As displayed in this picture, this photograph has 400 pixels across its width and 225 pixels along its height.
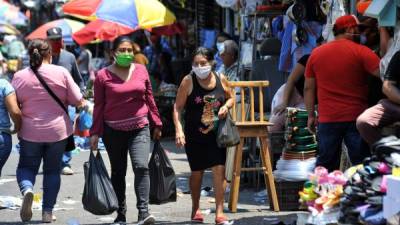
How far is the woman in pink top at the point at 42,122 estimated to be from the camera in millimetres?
10070

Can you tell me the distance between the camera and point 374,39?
31.6 feet

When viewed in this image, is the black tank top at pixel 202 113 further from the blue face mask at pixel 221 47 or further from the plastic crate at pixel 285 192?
the blue face mask at pixel 221 47

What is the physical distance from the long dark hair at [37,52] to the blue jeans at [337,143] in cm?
294

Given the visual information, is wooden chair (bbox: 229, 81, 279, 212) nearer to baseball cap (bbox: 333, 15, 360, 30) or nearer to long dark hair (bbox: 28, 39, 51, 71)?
baseball cap (bbox: 333, 15, 360, 30)

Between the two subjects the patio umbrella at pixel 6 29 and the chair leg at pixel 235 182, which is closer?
the chair leg at pixel 235 182

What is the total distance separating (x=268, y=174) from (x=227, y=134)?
1161mm

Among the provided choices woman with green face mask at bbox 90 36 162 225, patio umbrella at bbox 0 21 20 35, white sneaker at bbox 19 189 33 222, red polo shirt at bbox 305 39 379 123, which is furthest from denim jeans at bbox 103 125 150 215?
patio umbrella at bbox 0 21 20 35

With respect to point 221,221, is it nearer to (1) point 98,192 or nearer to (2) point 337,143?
(1) point 98,192

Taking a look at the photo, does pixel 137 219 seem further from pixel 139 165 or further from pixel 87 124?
pixel 87 124

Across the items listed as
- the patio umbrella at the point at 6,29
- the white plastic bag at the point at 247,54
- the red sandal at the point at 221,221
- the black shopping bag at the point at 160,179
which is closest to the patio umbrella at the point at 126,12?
the white plastic bag at the point at 247,54

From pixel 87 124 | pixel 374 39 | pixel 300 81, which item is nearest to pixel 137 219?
pixel 300 81

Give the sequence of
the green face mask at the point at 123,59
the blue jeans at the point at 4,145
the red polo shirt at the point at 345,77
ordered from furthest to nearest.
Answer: the blue jeans at the point at 4,145, the green face mask at the point at 123,59, the red polo shirt at the point at 345,77

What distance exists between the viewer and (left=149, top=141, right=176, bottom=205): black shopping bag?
32.7ft

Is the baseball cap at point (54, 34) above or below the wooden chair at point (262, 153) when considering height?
above
